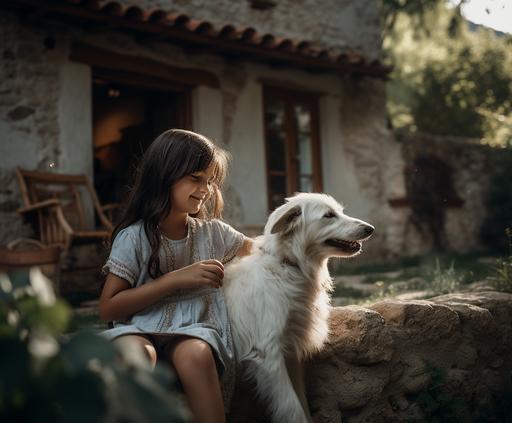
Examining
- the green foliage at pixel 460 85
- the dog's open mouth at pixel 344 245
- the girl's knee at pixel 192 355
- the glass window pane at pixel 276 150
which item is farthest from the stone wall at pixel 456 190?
the girl's knee at pixel 192 355

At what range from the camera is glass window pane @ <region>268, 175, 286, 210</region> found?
8.11 meters

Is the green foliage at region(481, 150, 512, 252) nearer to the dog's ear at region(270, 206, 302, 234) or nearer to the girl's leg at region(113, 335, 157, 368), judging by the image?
the dog's ear at region(270, 206, 302, 234)

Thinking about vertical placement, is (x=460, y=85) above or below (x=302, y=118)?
above

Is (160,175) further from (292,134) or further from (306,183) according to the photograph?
(306,183)

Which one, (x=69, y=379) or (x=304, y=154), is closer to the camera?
(x=69, y=379)

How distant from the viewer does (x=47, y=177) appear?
19.0 ft

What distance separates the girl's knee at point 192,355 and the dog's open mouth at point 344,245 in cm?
80

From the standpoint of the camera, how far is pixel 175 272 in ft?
7.25

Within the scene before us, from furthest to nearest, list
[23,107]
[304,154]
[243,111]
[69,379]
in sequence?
1. [304,154]
2. [243,111]
3. [23,107]
4. [69,379]

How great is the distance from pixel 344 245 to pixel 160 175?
0.89 metres

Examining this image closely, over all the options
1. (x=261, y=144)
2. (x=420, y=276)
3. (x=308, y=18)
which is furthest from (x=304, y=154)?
(x=420, y=276)

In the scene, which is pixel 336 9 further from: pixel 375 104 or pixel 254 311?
pixel 254 311

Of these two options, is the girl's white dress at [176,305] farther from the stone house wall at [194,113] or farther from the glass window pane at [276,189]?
the glass window pane at [276,189]

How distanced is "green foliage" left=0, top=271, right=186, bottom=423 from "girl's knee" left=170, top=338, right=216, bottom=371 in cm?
109
